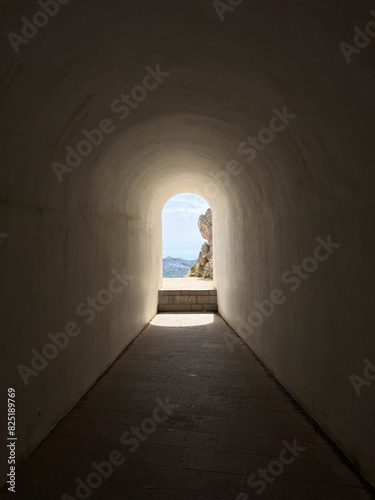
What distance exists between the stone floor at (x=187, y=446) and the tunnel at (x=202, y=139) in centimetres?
24

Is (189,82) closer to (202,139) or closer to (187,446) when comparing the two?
(202,139)

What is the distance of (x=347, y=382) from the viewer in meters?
3.38

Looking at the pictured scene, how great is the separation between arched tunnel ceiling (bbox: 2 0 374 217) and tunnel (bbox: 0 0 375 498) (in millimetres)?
16

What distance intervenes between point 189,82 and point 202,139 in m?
2.40

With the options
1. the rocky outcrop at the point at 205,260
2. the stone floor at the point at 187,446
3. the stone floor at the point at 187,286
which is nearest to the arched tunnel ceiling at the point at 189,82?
the stone floor at the point at 187,446

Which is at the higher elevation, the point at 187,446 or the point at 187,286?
the point at 187,286

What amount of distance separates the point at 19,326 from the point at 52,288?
2.65 ft

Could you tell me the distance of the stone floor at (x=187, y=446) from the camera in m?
3.02

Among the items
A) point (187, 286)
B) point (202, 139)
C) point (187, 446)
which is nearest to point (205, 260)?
point (187, 286)

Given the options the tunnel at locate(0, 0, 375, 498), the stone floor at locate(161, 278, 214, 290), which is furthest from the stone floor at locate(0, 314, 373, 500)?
the stone floor at locate(161, 278, 214, 290)

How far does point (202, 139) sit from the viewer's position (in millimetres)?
6465

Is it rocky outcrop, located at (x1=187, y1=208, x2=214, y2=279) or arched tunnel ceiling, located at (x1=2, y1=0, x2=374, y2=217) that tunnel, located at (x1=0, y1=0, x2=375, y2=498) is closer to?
arched tunnel ceiling, located at (x1=2, y1=0, x2=374, y2=217)

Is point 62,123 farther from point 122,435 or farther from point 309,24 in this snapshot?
point 122,435

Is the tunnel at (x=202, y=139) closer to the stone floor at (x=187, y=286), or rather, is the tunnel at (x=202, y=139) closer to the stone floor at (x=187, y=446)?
the stone floor at (x=187, y=446)
